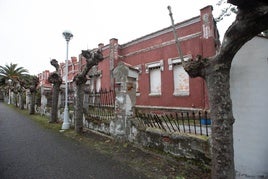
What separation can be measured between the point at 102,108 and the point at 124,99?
2453 mm

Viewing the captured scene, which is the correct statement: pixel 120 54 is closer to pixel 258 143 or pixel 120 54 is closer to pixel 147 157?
pixel 147 157

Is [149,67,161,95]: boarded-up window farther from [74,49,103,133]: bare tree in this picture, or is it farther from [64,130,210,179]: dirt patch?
[64,130,210,179]: dirt patch

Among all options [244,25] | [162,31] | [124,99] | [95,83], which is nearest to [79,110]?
[124,99]

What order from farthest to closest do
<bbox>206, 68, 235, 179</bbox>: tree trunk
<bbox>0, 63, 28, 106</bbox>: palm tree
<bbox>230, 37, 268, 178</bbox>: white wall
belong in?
1. <bbox>0, 63, 28, 106</bbox>: palm tree
2. <bbox>230, 37, 268, 178</bbox>: white wall
3. <bbox>206, 68, 235, 179</bbox>: tree trunk

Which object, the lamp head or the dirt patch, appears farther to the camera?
the lamp head

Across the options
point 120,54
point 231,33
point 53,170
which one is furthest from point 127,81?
point 120,54

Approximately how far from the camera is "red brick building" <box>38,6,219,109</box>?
11344mm

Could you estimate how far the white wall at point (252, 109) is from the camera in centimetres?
320

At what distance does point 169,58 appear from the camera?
13242 mm

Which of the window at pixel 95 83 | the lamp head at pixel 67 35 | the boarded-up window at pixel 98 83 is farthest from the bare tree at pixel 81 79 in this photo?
the window at pixel 95 83

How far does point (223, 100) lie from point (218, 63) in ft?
2.00

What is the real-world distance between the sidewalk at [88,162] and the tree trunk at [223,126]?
88 centimetres

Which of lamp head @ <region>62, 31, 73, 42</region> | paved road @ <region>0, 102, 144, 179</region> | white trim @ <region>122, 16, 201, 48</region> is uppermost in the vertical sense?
white trim @ <region>122, 16, 201, 48</region>

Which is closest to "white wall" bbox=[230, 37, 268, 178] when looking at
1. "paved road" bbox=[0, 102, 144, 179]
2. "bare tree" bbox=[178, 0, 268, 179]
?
"bare tree" bbox=[178, 0, 268, 179]
